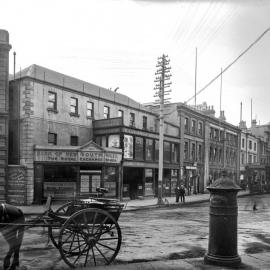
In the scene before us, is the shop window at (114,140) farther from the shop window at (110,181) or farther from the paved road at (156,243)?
the paved road at (156,243)

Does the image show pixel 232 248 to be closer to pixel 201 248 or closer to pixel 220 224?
pixel 220 224

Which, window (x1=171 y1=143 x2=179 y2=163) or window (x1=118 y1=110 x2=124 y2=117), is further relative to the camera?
window (x1=171 y1=143 x2=179 y2=163)

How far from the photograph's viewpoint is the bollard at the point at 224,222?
7305mm

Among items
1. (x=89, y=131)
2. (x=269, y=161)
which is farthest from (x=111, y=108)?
(x=269, y=161)

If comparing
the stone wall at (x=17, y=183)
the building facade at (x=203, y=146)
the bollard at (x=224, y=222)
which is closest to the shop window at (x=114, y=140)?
the stone wall at (x=17, y=183)

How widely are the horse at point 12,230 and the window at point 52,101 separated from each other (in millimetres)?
21541

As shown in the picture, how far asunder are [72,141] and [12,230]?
78.1 feet

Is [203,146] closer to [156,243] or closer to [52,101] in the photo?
[52,101]

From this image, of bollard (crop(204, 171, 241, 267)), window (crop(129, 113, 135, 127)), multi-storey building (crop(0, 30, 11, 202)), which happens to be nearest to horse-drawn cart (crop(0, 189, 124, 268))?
bollard (crop(204, 171, 241, 267))

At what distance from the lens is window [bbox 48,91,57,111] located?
1133 inches

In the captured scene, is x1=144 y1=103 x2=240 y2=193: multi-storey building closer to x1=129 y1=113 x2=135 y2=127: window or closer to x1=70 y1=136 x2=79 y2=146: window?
x1=129 y1=113 x2=135 y2=127: window

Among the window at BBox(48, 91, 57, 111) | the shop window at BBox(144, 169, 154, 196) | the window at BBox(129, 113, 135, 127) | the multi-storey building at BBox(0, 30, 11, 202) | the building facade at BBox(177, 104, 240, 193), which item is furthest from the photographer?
the building facade at BBox(177, 104, 240, 193)

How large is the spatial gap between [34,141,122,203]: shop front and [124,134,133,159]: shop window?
2.81 meters

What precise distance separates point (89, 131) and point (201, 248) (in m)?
22.9
